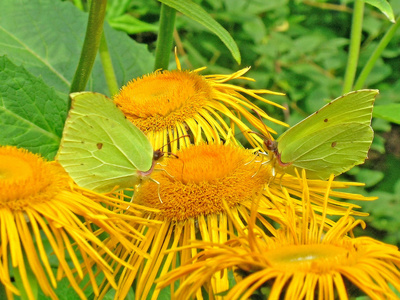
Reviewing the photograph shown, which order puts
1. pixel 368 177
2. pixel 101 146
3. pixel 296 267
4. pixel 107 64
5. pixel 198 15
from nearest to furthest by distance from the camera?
pixel 296 267
pixel 198 15
pixel 101 146
pixel 107 64
pixel 368 177

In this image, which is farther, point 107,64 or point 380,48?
point 380,48

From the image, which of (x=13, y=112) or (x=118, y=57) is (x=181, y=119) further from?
(x=118, y=57)

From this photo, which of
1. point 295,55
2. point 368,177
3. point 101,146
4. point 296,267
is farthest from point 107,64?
point 368,177

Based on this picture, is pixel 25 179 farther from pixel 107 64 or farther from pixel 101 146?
pixel 107 64

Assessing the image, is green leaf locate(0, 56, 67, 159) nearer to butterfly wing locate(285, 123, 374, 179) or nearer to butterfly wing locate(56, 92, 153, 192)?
butterfly wing locate(56, 92, 153, 192)

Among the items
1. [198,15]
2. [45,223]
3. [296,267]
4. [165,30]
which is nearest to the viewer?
[296,267]

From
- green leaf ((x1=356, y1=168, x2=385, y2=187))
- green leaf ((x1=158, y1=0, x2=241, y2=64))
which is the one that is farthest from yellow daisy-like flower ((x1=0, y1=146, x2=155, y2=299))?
green leaf ((x1=356, y1=168, x2=385, y2=187))

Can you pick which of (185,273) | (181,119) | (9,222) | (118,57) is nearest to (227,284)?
(185,273)
